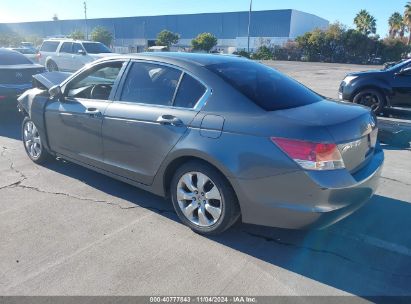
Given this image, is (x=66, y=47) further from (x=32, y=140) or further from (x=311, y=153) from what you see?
(x=311, y=153)

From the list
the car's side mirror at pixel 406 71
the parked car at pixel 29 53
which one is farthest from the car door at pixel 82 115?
the parked car at pixel 29 53

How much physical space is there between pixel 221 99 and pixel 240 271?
4.84 ft

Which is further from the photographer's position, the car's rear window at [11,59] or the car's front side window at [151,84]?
the car's rear window at [11,59]

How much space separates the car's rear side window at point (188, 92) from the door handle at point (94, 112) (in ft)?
3.45

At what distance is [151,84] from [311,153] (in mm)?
1855

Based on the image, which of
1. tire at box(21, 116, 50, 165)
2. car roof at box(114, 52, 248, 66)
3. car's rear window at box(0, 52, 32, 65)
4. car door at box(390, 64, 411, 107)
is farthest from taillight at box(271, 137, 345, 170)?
car's rear window at box(0, 52, 32, 65)

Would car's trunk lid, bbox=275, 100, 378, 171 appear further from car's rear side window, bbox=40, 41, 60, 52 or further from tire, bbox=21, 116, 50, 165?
car's rear side window, bbox=40, 41, 60, 52

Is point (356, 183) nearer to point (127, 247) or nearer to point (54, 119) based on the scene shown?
point (127, 247)

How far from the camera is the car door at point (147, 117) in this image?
3.48m

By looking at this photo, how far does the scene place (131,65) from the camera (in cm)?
404

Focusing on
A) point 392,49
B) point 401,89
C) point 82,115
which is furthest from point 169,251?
point 392,49

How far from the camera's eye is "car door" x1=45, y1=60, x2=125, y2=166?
420 centimetres

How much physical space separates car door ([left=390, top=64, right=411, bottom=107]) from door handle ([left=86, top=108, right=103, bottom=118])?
25.3 ft

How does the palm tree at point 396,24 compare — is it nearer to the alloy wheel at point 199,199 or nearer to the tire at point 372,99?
the tire at point 372,99
